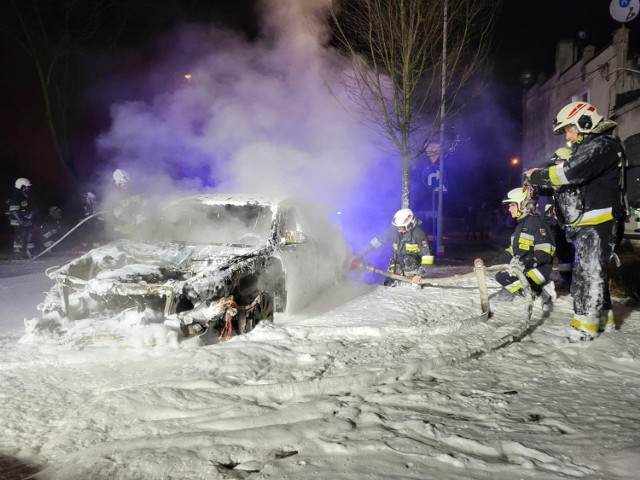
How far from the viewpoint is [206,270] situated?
430 cm

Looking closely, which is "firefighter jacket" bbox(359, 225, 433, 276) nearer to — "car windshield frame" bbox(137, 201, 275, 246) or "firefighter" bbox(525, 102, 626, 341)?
"car windshield frame" bbox(137, 201, 275, 246)

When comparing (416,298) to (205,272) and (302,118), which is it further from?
(302,118)

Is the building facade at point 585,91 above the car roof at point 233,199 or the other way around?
above

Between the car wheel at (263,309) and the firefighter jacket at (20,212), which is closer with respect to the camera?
the car wheel at (263,309)

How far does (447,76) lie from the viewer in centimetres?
1185

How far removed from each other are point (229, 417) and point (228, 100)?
31.0 feet


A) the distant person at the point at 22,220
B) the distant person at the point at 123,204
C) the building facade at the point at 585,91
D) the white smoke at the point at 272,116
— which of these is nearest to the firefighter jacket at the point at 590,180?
the white smoke at the point at 272,116

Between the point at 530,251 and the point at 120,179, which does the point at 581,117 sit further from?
the point at 120,179

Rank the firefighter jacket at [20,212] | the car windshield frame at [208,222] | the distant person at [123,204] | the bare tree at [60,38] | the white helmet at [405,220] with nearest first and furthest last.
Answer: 1. the car windshield frame at [208,222]
2. the white helmet at [405,220]
3. the distant person at [123,204]
4. the firefighter jacket at [20,212]
5. the bare tree at [60,38]

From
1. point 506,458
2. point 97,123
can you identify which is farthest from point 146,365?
point 97,123

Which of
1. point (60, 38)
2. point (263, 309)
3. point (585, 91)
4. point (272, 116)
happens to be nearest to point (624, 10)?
point (585, 91)

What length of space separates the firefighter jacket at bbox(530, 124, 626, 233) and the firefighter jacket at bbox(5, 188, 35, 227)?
12472mm

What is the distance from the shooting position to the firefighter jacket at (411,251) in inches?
290

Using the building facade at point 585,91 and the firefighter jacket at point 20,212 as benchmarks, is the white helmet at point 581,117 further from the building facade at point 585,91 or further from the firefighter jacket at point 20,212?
the building facade at point 585,91
